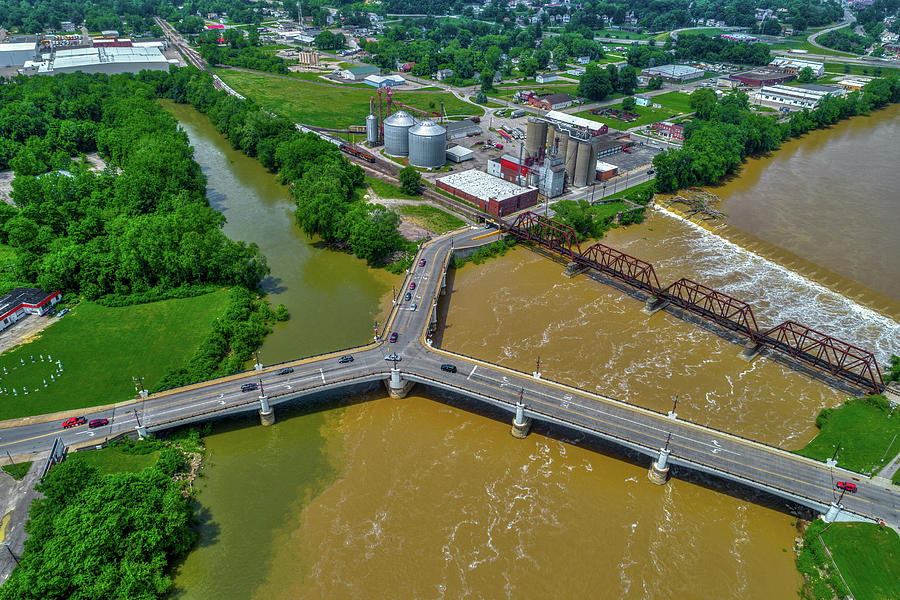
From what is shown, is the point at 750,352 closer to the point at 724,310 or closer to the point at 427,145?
the point at 724,310

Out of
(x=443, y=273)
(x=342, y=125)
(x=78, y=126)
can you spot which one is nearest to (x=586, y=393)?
(x=443, y=273)

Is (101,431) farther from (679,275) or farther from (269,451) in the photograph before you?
(679,275)

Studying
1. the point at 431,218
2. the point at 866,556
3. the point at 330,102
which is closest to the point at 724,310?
the point at 866,556

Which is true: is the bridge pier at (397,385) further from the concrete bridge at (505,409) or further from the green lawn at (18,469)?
the green lawn at (18,469)

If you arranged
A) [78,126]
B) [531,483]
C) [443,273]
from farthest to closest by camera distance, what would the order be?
[78,126] → [443,273] → [531,483]

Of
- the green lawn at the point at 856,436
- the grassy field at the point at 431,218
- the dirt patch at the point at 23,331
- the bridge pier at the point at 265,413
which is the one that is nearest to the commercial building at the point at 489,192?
the grassy field at the point at 431,218

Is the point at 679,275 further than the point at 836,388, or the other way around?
the point at 679,275
